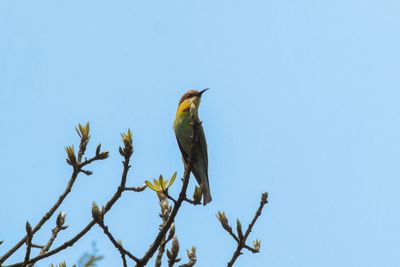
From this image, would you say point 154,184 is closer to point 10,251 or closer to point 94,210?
point 94,210

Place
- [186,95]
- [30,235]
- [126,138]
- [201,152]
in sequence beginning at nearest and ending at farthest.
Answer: [30,235], [126,138], [201,152], [186,95]

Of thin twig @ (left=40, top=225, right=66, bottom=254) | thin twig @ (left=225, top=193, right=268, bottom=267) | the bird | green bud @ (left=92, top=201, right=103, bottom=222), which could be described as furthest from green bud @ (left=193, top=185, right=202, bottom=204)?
the bird

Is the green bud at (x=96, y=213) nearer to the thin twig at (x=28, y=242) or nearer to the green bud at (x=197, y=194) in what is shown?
the thin twig at (x=28, y=242)

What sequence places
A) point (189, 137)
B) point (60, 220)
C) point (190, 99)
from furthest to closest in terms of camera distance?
point (190, 99) < point (189, 137) < point (60, 220)

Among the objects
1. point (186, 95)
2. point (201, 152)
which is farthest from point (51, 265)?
point (186, 95)

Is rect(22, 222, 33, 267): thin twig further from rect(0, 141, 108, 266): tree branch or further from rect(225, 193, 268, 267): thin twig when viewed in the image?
rect(225, 193, 268, 267): thin twig

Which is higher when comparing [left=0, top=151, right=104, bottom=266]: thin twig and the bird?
the bird

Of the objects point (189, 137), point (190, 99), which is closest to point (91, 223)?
point (189, 137)

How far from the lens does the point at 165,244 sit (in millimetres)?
4738

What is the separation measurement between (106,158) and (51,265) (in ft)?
2.98

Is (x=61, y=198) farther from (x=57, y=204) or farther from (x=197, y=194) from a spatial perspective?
(x=197, y=194)

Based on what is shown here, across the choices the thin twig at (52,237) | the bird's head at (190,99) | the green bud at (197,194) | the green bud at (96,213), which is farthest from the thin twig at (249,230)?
the bird's head at (190,99)

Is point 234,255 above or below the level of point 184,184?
below

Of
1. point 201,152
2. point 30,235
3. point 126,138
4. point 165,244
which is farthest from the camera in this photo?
point 201,152
